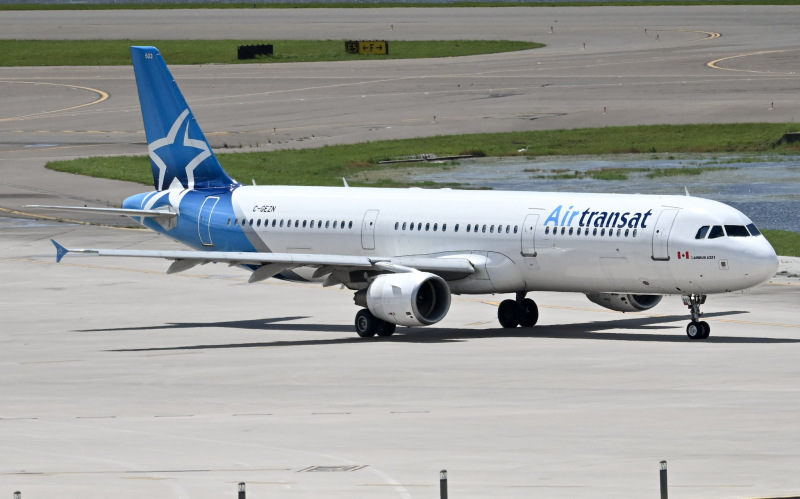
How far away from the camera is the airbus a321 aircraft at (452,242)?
43250mm

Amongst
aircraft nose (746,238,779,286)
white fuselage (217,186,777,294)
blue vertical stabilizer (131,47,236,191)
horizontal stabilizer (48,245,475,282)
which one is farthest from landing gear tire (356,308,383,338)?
aircraft nose (746,238,779,286)

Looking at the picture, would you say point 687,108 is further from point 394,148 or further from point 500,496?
point 500,496

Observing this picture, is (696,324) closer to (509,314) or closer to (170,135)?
(509,314)

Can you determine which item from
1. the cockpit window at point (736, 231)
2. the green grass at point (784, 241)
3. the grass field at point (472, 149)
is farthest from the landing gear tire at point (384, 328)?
the grass field at point (472, 149)

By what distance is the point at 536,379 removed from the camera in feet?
121

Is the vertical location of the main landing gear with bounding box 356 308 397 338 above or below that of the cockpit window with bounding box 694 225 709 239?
below

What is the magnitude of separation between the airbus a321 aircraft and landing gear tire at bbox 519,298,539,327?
0.14ft

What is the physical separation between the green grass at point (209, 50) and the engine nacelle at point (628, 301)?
4249 inches

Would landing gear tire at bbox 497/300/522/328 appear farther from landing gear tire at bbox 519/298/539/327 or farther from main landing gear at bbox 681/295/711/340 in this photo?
main landing gear at bbox 681/295/711/340

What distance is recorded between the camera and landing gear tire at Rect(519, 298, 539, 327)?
47.9 meters

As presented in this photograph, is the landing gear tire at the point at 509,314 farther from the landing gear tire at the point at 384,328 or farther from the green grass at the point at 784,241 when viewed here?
the green grass at the point at 784,241

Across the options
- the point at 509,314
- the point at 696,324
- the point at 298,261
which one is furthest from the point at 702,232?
the point at 298,261

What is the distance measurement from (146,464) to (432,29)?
165m

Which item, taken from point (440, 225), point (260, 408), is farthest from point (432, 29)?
point (260, 408)
